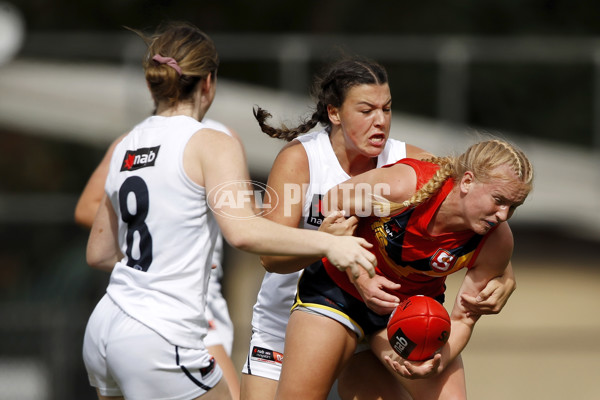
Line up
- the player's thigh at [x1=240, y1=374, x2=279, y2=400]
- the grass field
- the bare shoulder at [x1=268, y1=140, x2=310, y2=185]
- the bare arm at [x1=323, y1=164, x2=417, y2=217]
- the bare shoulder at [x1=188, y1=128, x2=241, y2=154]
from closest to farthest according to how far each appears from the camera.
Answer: the bare shoulder at [x1=188, y1=128, x2=241, y2=154]
the bare arm at [x1=323, y1=164, x2=417, y2=217]
the bare shoulder at [x1=268, y1=140, x2=310, y2=185]
the player's thigh at [x1=240, y1=374, x2=279, y2=400]
the grass field

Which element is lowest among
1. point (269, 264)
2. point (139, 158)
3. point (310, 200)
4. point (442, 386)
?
point (442, 386)

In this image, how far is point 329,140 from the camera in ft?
13.9

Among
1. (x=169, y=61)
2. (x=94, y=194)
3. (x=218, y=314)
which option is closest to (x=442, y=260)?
(x=169, y=61)

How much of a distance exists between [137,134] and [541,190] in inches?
302

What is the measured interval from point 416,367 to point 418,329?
20 centimetres

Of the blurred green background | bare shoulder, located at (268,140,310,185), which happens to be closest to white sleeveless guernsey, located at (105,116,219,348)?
bare shoulder, located at (268,140,310,185)

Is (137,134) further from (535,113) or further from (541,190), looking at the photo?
(535,113)

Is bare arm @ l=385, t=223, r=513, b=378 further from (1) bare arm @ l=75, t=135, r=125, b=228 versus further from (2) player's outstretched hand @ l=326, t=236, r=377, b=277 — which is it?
(1) bare arm @ l=75, t=135, r=125, b=228

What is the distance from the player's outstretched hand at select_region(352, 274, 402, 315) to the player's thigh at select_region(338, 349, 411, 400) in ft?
1.61

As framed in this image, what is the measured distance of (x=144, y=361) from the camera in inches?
139

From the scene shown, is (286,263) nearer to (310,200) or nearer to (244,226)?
(310,200)

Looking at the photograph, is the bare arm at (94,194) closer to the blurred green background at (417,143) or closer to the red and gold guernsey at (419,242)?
the red and gold guernsey at (419,242)

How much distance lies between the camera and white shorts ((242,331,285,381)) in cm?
440

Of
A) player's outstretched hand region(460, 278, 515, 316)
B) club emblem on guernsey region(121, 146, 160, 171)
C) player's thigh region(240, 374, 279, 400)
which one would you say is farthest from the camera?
player's thigh region(240, 374, 279, 400)
